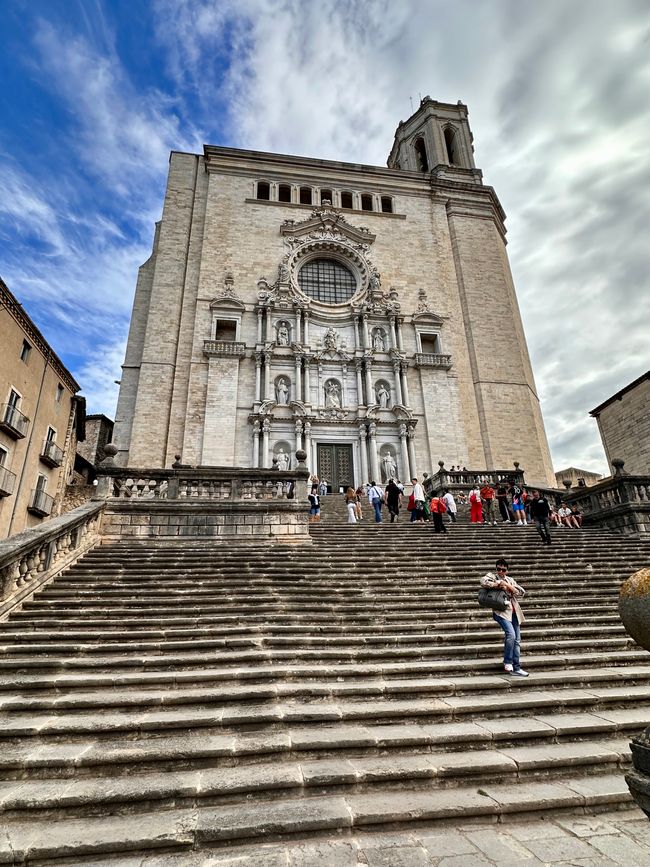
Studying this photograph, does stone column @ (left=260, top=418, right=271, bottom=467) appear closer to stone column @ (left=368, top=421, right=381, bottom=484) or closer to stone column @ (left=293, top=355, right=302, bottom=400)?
stone column @ (left=293, top=355, right=302, bottom=400)

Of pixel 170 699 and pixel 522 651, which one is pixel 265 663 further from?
pixel 522 651

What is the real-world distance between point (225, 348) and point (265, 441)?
5.07 m

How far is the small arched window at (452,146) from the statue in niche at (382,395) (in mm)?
20001

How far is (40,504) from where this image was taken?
1741 centimetres

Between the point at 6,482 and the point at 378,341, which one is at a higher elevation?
the point at 378,341

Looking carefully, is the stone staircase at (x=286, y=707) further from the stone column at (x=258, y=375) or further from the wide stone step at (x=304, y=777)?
the stone column at (x=258, y=375)

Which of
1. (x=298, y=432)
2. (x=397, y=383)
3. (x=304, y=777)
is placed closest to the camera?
(x=304, y=777)

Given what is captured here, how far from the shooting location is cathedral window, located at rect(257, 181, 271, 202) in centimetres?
2550

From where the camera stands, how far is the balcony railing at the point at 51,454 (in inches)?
702

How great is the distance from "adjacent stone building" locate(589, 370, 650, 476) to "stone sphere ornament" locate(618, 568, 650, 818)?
69.6ft

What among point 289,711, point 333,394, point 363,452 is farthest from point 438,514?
point 333,394

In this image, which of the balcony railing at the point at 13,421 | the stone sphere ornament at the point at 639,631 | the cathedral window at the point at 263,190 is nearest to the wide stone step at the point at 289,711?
the stone sphere ornament at the point at 639,631

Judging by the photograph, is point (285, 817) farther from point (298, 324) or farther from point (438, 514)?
point (298, 324)

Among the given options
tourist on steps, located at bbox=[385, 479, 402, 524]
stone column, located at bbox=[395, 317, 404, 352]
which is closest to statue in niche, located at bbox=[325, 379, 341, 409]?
stone column, located at bbox=[395, 317, 404, 352]
